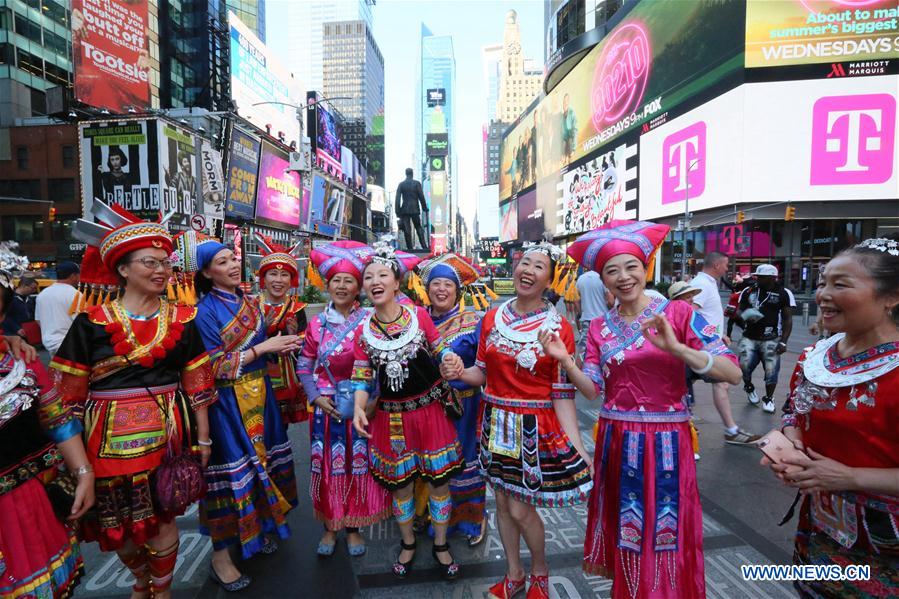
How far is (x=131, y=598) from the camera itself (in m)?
2.70

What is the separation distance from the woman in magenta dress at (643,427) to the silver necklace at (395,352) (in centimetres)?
92

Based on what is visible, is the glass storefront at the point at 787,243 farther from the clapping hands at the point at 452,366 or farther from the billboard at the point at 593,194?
the clapping hands at the point at 452,366

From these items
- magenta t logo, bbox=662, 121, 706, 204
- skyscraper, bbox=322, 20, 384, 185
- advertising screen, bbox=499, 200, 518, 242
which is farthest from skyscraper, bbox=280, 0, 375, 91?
magenta t logo, bbox=662, 121, 706, 204

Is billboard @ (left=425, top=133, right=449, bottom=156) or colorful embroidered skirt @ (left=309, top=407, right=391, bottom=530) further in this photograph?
billboard @ (left=425, top=133, right=449, bottom=156)

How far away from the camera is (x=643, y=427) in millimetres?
2258

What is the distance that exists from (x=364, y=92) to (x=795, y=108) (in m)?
108

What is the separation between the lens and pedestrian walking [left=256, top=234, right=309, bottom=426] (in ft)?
12.1

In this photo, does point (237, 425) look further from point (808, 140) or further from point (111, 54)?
point (808, 140)

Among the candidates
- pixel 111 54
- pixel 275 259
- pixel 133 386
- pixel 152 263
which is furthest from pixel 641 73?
pixel 133 386

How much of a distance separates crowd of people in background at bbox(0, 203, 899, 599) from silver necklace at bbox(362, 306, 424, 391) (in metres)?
0.01

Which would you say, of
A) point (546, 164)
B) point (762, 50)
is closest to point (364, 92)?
point (546, 164)

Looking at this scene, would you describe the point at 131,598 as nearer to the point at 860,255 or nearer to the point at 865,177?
the point at 860,255

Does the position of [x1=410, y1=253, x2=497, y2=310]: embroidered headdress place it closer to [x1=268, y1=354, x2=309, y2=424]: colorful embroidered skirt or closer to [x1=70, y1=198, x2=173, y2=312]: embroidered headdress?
[x1=268, y1=354, x2=309, y2=424]: colorful embroidered skirt

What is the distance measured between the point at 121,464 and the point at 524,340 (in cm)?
215
